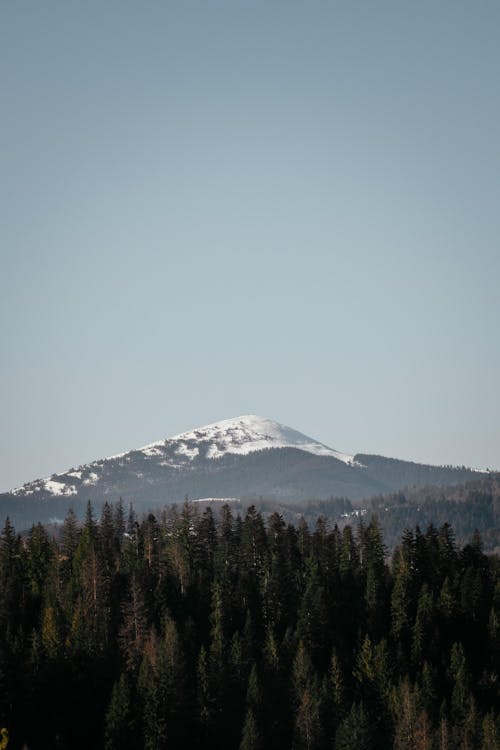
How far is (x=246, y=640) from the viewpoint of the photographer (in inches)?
5079

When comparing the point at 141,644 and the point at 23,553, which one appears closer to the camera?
the point at 141,644

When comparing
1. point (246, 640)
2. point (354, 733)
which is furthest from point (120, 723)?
point (246, 640)

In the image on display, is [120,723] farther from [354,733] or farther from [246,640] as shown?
[246,640]

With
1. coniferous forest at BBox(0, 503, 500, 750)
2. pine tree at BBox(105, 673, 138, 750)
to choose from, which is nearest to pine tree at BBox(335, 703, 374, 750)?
coniferous forest at BBox(0, 503, 500, 750)

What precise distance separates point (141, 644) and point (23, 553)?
1270 inches

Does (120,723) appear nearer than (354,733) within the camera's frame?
Yes

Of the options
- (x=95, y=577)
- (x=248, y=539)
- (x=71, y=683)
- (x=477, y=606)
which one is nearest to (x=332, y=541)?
(x=248, y=539)

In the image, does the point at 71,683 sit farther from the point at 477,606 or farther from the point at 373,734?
the point at 477,606

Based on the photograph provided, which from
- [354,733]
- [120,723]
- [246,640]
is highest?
[246,640]

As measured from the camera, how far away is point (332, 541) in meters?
152

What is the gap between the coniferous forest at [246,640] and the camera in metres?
114

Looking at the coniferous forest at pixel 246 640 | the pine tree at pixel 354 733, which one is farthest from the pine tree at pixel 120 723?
the pine tree at pixel 354 733

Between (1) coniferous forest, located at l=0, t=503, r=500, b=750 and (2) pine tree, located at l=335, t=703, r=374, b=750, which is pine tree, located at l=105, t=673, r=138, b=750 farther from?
(2) pine tree, located at l=335, t=703, r=374, b=750

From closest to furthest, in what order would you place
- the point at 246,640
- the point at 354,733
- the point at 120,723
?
1. the point at 120,723
2. the point at 354,733
3. the point at 246,640
